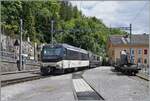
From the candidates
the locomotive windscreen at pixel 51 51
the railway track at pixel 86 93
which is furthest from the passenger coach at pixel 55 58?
the railway track at pixel 86 93

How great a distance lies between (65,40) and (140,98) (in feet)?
297

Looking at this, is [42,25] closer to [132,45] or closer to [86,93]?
[132,45]

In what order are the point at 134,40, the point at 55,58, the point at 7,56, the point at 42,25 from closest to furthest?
the point at 55,58, the point at 7,56, the point at 42,25, the point at 134,40

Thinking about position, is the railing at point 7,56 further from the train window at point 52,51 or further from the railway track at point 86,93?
the railway track at point 86,93

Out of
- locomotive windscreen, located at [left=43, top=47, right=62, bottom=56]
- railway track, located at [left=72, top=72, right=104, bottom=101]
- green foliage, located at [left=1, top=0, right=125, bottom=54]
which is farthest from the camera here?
green foliage, located at [left=1, top=0, right=125, bottom=54]

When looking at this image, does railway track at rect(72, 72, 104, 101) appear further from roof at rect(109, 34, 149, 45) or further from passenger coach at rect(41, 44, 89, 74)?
roof at rect(109, 34, 149, 45)

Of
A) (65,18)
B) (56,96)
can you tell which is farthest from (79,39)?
(56,96)

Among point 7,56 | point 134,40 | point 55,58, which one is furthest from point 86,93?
point 134,40

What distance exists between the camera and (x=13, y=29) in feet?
255

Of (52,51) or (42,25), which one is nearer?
(52,51)

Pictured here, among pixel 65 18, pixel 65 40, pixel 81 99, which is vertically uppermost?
pixel 65 18

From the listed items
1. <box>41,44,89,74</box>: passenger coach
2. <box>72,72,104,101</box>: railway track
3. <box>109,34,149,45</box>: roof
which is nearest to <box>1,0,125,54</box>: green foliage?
<box>109,34,149,45</box>: roof

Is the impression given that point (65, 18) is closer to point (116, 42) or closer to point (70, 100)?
point (116, 42)

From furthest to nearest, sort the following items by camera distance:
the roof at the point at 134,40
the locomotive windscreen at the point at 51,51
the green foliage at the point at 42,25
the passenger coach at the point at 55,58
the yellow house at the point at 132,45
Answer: the roof at the point at 134,40, the yellow house at the point at 132,45, the green foliage at the point at 42,25, the locomotive windscreen at the point at 51,51, the passenger coach at the point at 55,58
